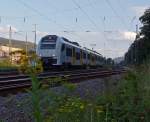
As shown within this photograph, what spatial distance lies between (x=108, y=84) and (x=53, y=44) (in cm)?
3444

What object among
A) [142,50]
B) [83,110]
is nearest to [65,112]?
[83,110]

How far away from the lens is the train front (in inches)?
1683

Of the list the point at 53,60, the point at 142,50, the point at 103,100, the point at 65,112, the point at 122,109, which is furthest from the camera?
the point at 142,50

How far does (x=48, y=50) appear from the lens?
43.2 meters

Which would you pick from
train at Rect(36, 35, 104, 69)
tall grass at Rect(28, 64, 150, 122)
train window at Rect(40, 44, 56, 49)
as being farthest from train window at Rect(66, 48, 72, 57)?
tall grass at Rect(28, 64, 150, 122)

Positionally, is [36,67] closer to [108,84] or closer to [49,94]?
[49,94]

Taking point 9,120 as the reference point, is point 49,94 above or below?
above

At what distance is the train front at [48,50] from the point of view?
42.8 metres

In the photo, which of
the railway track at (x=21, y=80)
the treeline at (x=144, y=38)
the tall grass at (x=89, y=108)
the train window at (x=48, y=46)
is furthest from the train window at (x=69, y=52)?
the tall grass at (x=89, y=108)

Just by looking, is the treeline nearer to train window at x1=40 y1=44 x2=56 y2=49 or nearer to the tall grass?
train window at x1=40 y1=44 x2=56 y2=49

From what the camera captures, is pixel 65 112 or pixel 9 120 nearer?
pixel 65 112

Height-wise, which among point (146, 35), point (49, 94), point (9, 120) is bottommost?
point (9, 120)

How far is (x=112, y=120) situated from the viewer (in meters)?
5.87

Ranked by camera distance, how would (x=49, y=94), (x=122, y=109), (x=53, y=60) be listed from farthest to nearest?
1. (x=53, y=60)
2. (x=122, y=109)
3. (x=49, y=94)
